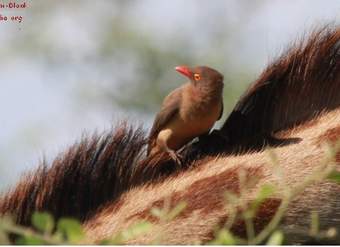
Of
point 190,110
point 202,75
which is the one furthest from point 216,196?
point 202,75

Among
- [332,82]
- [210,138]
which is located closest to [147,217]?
[210,138]

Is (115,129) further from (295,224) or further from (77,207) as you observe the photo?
(295,224)

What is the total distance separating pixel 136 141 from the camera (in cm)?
306

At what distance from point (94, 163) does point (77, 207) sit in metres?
0.20

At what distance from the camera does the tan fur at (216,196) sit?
2727mm

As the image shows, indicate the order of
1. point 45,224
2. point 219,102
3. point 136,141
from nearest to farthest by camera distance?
point 45,224
point 136,141
point 219,102

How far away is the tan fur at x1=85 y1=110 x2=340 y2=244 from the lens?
2.73 m

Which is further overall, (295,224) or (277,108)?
(277,108)

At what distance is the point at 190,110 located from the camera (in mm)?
3615

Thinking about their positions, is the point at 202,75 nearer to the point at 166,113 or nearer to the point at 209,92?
the point at 209,92

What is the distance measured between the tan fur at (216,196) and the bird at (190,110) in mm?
481

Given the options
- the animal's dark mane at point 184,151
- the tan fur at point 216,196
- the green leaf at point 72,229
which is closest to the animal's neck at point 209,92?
the animal's dark mane at point 184,151

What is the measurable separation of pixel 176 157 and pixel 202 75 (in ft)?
2.09

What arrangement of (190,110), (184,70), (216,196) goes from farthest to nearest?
(184,70) < (190,110) < (216,196)
